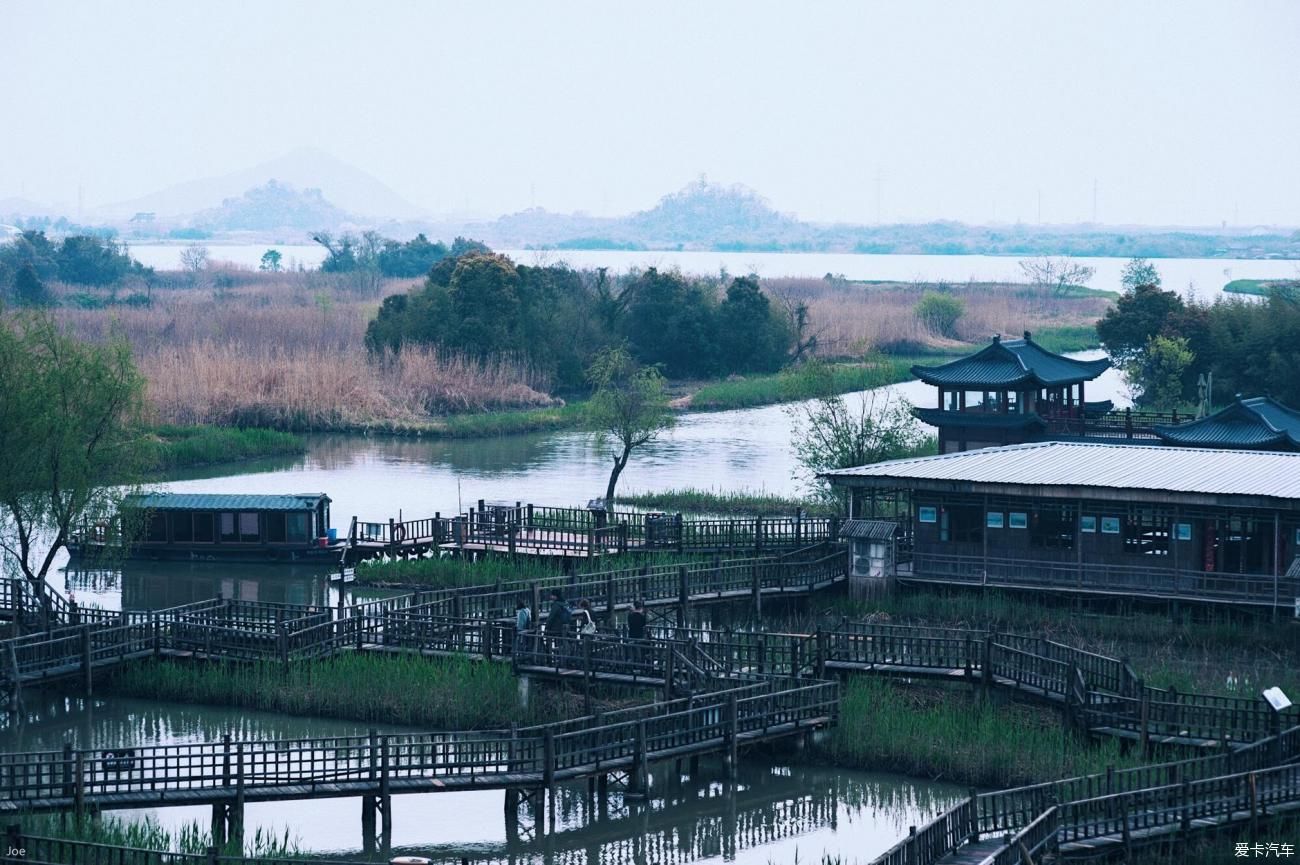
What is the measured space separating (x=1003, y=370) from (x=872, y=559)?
1817 cm

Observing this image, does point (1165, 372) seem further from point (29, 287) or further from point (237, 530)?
point (29, 287)

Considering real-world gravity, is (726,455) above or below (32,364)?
below

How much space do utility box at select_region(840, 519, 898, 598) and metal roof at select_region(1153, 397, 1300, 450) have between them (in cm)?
1401

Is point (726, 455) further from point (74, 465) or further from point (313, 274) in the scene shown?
point (313, 274)

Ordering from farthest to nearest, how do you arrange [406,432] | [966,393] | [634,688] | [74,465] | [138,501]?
[406,432]
[966,393]
[138,501]
[74,465]
[634,688]

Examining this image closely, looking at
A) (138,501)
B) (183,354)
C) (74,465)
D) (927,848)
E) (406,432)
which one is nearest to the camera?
(927,848)

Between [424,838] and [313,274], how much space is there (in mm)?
129112

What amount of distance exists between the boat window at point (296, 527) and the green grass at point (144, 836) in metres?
24.0

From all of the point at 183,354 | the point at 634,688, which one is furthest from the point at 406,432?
the point at 634,688

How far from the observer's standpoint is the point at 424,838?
27.1 metres

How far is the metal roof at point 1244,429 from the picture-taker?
4981 cm

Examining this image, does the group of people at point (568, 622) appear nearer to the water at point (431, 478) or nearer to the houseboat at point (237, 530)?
the water at point (431, 478)

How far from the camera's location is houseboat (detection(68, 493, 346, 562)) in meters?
50.0

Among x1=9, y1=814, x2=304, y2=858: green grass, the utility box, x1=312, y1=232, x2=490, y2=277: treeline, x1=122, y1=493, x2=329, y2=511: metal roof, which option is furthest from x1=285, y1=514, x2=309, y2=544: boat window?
x1=312, y1=232, x2=490, y2=277: treeline
